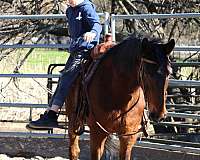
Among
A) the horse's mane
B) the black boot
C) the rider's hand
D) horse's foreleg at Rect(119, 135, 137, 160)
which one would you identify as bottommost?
horse's foreleg at Rect(119, 135, 137, 160)

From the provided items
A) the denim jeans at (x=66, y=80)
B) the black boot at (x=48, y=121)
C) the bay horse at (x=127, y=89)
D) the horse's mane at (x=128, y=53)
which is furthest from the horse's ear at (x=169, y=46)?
the black boot at (x=48, y=121)

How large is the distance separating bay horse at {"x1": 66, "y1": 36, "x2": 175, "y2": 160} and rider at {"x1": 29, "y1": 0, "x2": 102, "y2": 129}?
332mm

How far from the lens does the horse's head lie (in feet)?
14.6

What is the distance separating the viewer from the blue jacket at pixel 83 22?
5.63 m

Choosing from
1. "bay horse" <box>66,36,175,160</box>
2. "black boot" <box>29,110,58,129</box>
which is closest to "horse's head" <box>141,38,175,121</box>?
"bay horse" <box>66,36,175,160</box>

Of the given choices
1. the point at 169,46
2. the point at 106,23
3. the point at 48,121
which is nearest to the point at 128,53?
the point at 169,46

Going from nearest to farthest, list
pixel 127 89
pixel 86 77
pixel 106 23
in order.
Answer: pixel 127 89, pixel 86 77, pixel 106 23

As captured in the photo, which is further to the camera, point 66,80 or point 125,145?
point 66,80

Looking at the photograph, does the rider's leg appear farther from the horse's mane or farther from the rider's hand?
the horse's mane

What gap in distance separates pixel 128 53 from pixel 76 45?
936 millimetres

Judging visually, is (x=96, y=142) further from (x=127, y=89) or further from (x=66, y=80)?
(x=66, y=80)

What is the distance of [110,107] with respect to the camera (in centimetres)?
504

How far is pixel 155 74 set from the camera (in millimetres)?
4508

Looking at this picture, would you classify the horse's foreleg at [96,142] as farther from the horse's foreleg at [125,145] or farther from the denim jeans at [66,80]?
the denim jeans at [66,80]
